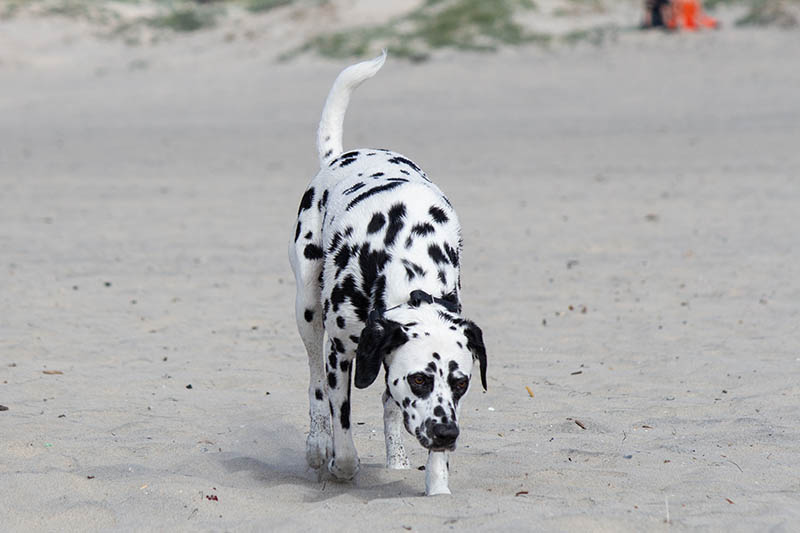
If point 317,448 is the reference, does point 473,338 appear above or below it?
above

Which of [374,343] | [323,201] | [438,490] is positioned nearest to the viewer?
[374,343]

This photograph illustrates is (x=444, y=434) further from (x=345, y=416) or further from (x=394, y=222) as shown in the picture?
(x=394, y=222)

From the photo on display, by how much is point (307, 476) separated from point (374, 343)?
114 centimetres

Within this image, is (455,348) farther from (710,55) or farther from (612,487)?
(710,55)

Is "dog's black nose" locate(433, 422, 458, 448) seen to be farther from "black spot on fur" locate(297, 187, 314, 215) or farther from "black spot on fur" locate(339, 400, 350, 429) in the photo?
"black spot on fur" locate(297, 187, 314, 215)

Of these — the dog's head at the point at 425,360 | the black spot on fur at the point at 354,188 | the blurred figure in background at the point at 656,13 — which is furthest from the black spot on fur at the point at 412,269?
the blurred figure in background at the point at 656,13

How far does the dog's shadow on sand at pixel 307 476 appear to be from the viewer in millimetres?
5203

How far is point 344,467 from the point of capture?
5.36m

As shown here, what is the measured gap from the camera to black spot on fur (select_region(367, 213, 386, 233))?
5289 millimetres

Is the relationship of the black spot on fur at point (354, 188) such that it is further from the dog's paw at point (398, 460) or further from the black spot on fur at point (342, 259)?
the dog's paw at point (398, 460)

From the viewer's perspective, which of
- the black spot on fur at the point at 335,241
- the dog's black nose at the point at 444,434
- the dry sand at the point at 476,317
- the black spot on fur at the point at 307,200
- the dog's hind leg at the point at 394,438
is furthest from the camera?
the black spot on fur at the point at 307,200

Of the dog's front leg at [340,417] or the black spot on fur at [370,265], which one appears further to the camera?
the dog's front leg at [340,417]

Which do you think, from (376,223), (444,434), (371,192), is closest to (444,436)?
(444,434)

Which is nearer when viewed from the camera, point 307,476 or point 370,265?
point 370,265
